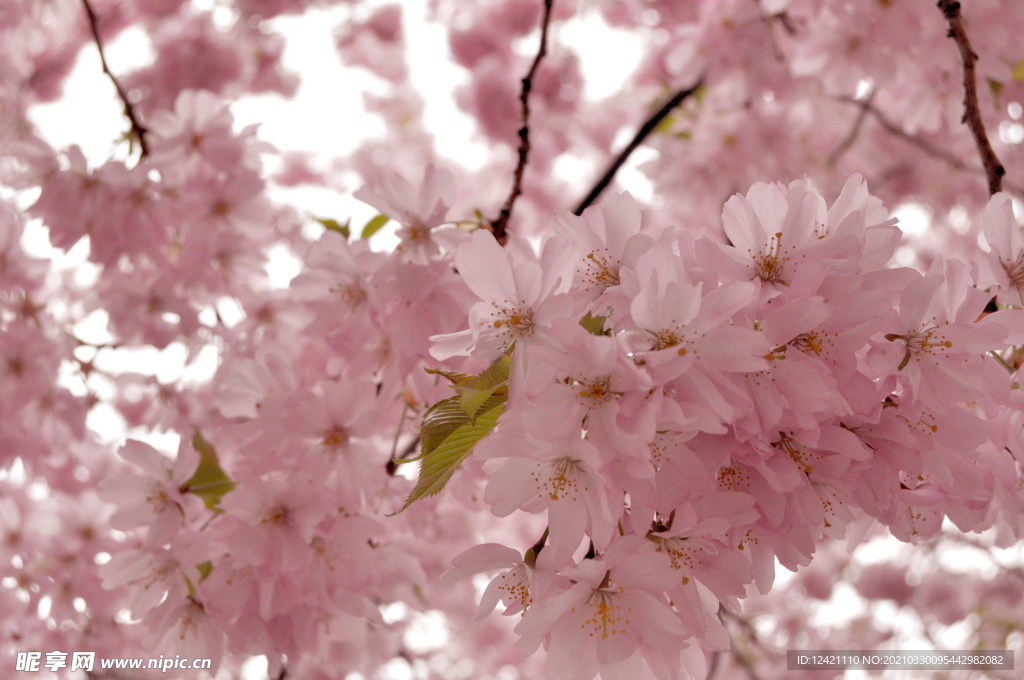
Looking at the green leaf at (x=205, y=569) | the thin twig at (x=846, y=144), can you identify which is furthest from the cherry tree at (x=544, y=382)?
the thin twig at (x=846, y=144)

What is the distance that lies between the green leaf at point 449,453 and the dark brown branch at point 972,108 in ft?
2.76

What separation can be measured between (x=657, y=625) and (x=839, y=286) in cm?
42

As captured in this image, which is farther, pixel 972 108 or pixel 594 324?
pixel 972 108

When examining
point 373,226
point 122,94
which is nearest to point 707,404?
point 373,226

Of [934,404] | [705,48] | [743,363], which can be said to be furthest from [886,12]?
[743,363]

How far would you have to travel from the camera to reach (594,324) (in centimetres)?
82

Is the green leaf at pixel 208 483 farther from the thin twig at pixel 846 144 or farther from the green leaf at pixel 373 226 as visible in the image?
the thin twig at pixel 846 144

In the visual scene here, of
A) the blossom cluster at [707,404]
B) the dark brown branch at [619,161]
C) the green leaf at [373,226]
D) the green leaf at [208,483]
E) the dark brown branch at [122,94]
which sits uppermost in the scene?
the dark brown branch at [122,94]

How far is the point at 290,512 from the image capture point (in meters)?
1.17

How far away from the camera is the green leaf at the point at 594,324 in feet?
2.69

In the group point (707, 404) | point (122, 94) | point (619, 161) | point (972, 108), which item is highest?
point (122, 94)

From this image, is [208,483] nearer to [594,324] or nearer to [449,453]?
[449,453]

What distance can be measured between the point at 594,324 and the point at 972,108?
818 millimetres

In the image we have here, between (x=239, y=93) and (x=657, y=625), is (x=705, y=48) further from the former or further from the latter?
(x=657, y=625)
